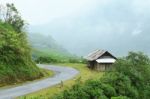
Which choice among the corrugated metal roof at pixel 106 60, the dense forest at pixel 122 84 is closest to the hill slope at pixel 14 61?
the dense forest at pixel 122 84

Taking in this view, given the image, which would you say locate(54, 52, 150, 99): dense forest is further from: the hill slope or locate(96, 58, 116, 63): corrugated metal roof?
locate(96, 58, 116, 63): corrugated metal roof

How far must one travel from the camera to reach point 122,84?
166 ft

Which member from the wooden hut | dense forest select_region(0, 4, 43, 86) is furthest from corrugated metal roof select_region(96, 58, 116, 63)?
dense forest select_region(0, 4, 43, 86)

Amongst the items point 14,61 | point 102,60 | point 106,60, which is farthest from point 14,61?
point 106,60

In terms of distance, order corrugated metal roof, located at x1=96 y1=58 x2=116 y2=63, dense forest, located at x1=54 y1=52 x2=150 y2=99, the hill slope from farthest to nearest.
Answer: corrugated metal roof, located at x1=96 y1=58 x2=116 y2=63
the hill slope
dense forest, located at x1=54 y1=52 x2=150 y2=99

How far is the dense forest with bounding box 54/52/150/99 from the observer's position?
143 ft

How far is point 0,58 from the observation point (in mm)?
61344

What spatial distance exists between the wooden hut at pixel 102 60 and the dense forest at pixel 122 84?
25953mm

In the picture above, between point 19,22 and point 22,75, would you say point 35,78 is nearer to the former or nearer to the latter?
point 22,75

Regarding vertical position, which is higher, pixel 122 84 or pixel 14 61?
pixel 14 61

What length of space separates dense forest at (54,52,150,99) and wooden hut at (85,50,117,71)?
2595 cm

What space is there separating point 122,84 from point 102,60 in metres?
35.7

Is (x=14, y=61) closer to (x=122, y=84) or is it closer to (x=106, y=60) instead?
(x=122, y=84)

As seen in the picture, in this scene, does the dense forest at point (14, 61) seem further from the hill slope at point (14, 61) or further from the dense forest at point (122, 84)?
the dense forest at point (122, 84)
